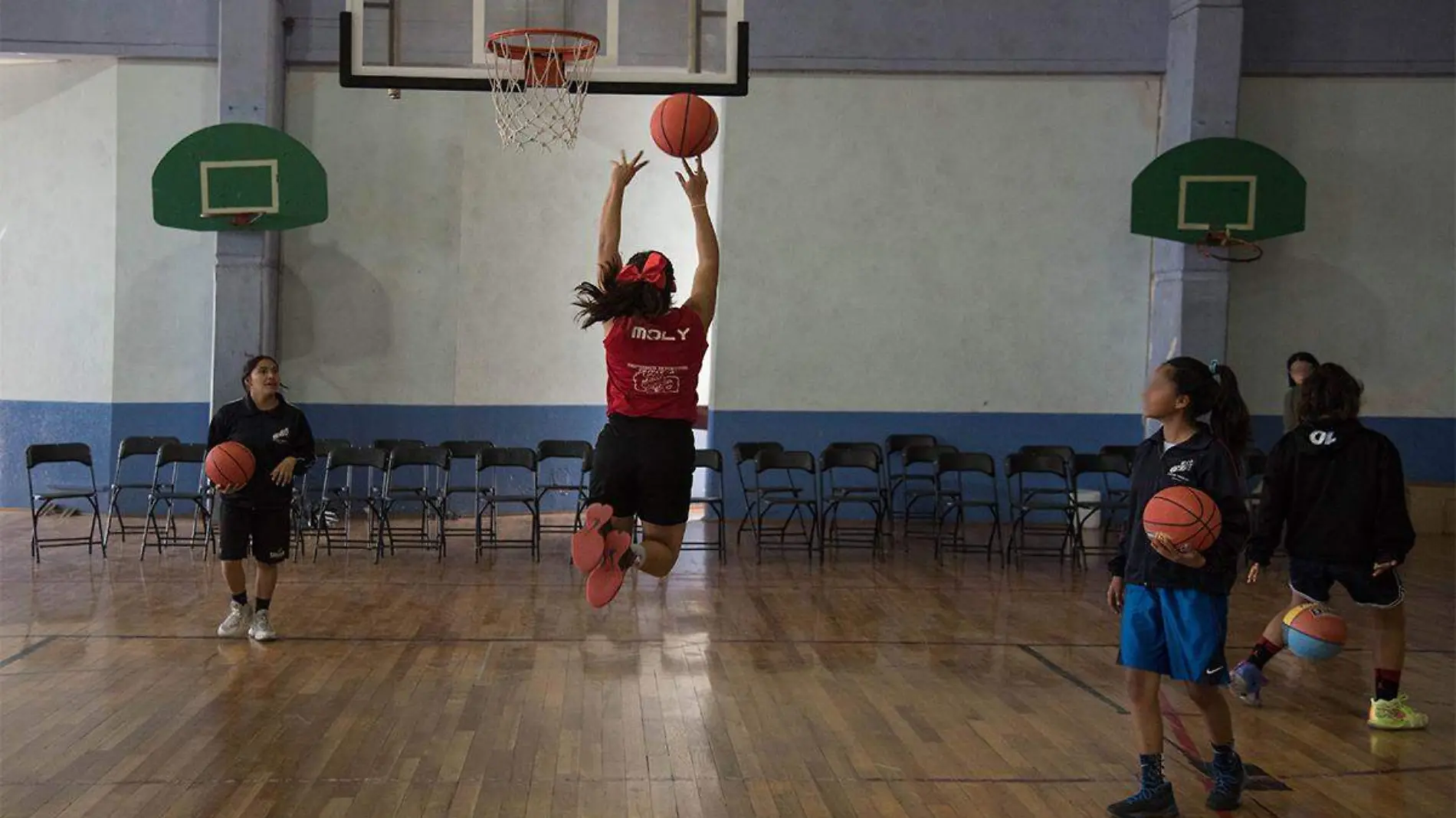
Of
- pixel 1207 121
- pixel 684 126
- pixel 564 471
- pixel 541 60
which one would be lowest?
pixel 564 471

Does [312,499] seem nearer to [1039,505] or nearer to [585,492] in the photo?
[585,492]

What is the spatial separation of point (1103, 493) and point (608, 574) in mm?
8470

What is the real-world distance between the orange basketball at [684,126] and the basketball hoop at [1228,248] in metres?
7.42

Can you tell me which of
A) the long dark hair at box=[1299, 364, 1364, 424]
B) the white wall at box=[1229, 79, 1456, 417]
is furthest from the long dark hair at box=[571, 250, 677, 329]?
the white wall at box=[1229, 79, 1456, 417]

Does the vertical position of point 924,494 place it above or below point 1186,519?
below

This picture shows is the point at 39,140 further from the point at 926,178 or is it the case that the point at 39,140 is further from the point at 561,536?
the point at 926,178

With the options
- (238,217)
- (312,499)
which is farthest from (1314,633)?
(312,499)

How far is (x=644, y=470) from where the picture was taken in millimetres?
4730

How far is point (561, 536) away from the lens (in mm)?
11367

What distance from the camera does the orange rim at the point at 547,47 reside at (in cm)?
805

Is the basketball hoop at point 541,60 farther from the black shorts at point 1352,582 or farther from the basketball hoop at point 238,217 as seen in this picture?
the black shorts at point 1352,582

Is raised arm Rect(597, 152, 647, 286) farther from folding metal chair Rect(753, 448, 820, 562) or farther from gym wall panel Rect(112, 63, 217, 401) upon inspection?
gym wall panel Rect(112, 63, 217, 401)

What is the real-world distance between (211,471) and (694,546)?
481cm

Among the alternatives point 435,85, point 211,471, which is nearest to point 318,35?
point 435,85
